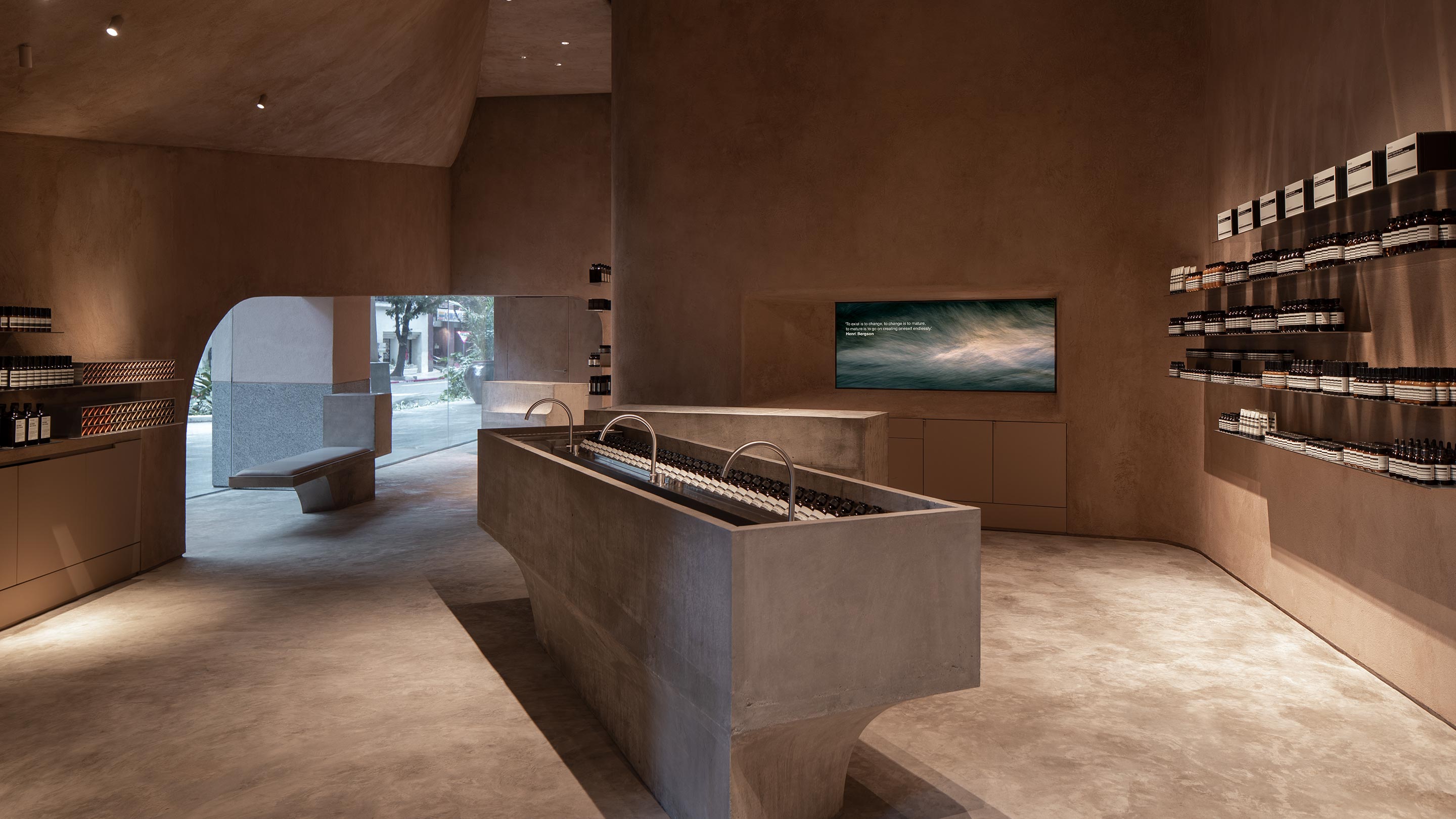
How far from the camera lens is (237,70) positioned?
5.77 metres

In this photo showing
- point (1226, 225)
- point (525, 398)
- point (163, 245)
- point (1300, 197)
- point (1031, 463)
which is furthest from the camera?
point (525, 398)

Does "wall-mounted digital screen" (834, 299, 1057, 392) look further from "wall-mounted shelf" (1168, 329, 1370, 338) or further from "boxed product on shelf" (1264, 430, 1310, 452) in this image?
"boxed product on shelf" (1264, 430, 1310, 452)

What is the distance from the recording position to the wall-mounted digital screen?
25.0 ft

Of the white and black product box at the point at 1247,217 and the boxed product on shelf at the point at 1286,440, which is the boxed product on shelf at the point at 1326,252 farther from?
the boxed product on shelf at the point at 1286,440

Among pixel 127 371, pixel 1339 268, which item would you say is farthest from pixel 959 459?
pixel 127 371

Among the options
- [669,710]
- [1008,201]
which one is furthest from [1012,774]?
[1008,201]

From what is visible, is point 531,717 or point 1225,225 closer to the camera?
point 531,717

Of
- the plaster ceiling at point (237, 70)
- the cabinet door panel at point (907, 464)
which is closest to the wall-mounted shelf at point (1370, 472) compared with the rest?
the cabinet door panel at point (907, 464)

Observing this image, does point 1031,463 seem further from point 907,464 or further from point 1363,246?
point 1363,246

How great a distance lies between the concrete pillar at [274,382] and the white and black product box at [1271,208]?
826 centimetres

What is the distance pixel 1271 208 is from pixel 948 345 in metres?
3.31

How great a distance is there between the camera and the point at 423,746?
11.4 ft

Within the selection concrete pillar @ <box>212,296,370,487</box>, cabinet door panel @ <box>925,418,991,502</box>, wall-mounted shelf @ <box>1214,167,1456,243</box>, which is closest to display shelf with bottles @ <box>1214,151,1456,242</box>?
wall-mounted shelf @ <box>1214,167,1456,243</box>

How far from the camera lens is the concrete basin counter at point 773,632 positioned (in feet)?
8.04
